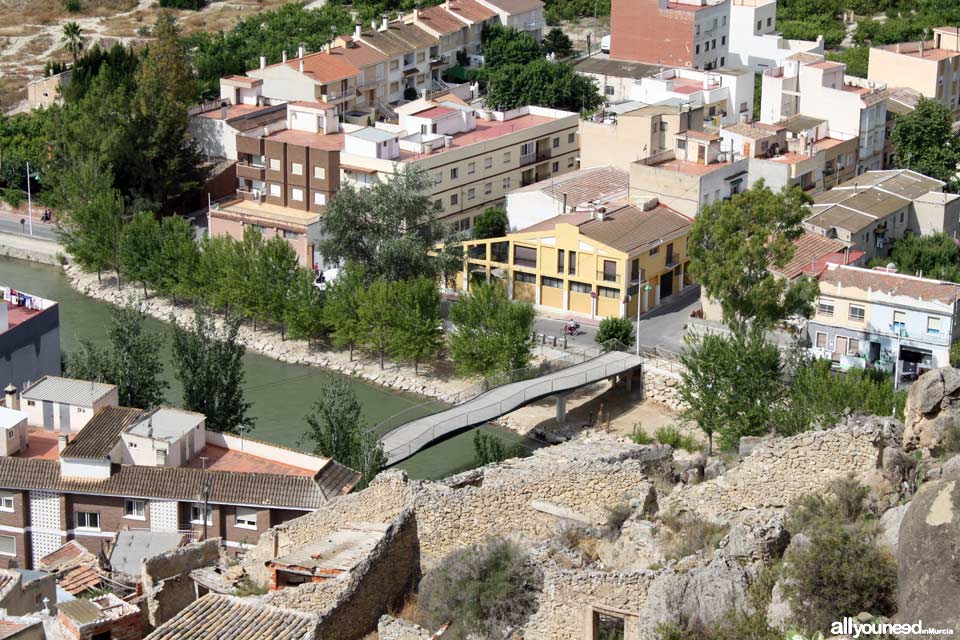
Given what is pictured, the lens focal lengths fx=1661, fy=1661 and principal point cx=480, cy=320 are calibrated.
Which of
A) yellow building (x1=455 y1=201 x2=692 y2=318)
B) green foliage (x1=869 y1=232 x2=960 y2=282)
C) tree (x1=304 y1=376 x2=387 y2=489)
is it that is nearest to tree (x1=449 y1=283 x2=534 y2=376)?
yellow building (x1=455 y1=201 x2=692 y2=318)

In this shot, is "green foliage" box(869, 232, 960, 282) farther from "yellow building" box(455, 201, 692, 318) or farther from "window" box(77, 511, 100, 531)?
"window" box(77, 511, 100, 531)

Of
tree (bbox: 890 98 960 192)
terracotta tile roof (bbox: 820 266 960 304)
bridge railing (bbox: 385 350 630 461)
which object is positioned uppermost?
tree (bbox: 890 98 960 192)

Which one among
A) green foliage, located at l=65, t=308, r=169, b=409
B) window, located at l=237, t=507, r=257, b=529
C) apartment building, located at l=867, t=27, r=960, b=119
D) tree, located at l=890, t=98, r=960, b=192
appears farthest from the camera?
apartment building, located at l=867, t=27, r=960, b=119

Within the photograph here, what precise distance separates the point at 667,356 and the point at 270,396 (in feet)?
33.4

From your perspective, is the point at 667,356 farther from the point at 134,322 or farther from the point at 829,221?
the point at 134,322

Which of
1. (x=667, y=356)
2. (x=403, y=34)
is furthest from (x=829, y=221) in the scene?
(x=403, y=34)

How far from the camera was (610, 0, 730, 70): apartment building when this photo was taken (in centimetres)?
6525

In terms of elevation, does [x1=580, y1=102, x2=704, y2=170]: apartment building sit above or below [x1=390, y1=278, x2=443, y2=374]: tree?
above

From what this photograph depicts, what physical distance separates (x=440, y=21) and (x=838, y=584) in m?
52.3

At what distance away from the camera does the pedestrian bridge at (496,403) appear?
3541 centimetres

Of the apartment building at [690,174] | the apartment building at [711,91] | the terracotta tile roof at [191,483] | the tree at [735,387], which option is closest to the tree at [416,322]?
the apartment building at [690,174]

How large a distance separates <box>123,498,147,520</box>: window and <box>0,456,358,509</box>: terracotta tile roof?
0.69ft

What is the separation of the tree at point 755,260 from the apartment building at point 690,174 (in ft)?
25.3

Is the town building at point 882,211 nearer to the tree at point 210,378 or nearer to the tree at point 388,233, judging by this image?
the tree at point 388,233
